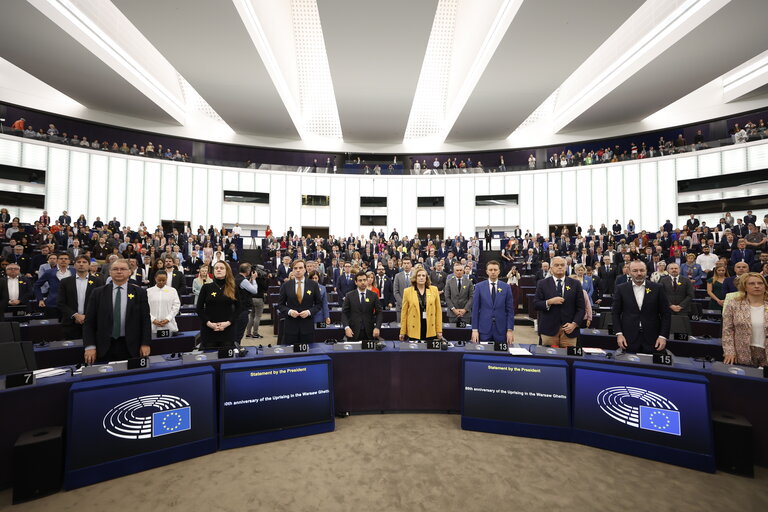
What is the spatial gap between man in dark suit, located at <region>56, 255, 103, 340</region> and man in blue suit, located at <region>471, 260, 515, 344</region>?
5210mm

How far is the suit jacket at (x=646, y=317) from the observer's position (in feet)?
13.6

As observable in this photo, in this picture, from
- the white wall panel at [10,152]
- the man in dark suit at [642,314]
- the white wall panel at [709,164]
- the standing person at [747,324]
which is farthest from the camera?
the white wall panel at [709,164]

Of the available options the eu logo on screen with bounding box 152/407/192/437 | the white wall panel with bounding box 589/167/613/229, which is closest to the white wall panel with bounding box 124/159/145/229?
the eu logo on screen with bounding box 152/407/192/437

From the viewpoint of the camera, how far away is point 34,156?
18094 mm

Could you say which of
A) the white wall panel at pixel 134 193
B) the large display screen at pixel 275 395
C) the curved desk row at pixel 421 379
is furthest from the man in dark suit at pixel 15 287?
the white wall panel at pixel 134 193

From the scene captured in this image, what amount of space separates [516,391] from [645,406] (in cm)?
112

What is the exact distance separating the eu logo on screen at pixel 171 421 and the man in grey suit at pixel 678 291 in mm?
7308

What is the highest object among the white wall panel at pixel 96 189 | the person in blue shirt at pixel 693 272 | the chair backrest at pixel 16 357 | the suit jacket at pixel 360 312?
the white wall panel at pixel 96 189

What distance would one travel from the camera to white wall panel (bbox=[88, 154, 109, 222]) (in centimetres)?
1973

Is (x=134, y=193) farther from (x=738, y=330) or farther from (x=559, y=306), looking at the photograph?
(x=738, y=330)

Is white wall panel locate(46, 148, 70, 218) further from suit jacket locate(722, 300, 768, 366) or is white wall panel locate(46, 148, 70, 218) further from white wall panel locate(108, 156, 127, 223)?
suit jacket locate(722, 300, 768, 366)

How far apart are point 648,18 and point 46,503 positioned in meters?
19.1

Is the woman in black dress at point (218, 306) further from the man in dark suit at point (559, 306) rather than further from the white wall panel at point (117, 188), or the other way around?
the white wall panel at point (117, 188)

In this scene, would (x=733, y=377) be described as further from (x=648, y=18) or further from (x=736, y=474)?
(x=648, y=18)
